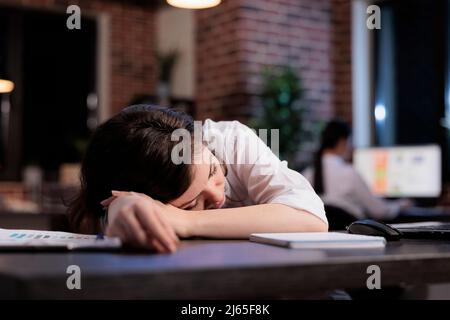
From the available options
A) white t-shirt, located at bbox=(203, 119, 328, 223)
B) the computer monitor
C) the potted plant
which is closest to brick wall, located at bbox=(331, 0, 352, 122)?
the potted plant

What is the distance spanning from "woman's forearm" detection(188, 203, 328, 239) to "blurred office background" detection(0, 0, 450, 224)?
3502 mm

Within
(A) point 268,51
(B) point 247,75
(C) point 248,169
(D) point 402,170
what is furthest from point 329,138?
(C) point 248,169

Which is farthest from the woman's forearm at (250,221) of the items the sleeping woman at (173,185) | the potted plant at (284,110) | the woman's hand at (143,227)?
the potted plant at (284,110)

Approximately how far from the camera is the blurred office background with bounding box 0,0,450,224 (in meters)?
4.90

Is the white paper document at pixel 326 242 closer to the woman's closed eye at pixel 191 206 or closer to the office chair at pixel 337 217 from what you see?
the woman's closed eye at pixel 191 206

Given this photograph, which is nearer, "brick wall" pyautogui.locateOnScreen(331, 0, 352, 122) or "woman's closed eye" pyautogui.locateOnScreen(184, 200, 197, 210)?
"woman's closed eye" pyautogui.locateOnScreen(184, 200, 197, 210)

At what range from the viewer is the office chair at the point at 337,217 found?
2.85 m

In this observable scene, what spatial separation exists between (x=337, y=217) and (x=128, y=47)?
4981mm

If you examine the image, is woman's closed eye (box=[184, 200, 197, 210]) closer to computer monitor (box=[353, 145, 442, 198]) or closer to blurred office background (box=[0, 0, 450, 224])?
computer monitor (box=[353, 145, 442, 198])

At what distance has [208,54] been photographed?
5219 mm

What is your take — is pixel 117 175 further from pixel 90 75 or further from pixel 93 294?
pixel 90 75

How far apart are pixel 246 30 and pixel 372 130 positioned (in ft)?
4.86

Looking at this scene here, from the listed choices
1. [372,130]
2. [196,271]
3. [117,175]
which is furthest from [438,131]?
[196,271]

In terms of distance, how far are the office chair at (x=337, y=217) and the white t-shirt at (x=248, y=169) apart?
4.29 feet
